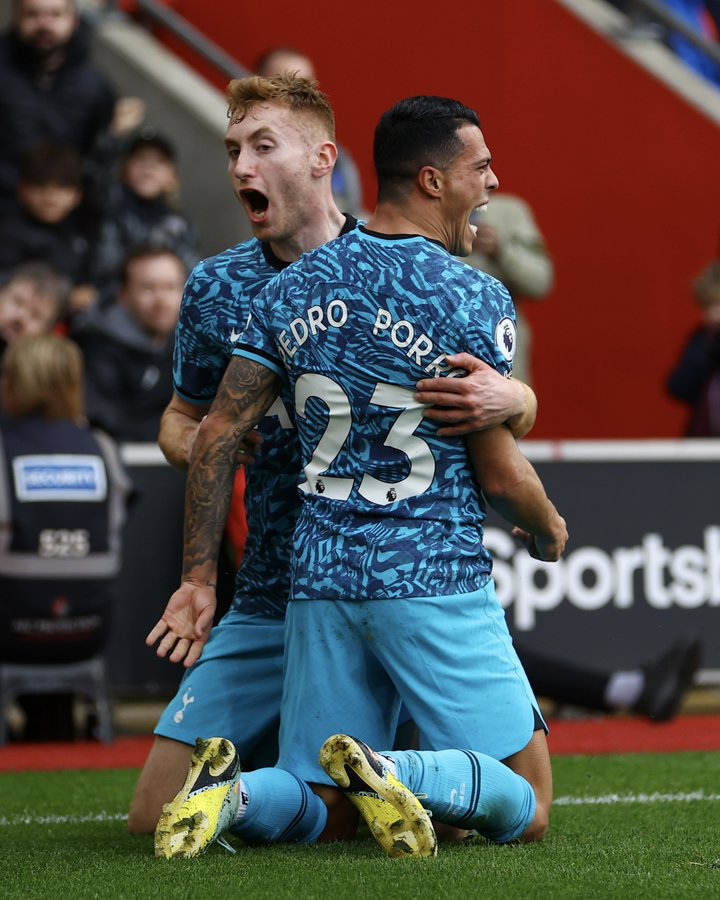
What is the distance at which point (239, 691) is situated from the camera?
502cm

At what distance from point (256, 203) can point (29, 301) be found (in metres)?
4.65

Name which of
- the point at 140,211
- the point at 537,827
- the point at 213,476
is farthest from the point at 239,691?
the point at 140,211

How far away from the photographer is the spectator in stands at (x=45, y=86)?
34.3 ft

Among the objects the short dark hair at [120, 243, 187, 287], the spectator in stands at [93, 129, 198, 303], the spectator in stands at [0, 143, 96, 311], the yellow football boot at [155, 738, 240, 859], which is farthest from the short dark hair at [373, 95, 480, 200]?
the spectator in stands at [93, 129, 198, 303]

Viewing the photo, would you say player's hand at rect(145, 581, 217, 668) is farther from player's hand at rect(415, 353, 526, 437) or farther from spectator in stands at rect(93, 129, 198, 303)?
spectator in stands at rect(93, 129, 198, 303)

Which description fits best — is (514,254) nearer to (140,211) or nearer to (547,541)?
(140,211)

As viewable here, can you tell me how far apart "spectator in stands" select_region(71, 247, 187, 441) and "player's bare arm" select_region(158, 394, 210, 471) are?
4.39m

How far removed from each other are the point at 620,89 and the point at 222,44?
3.09 m

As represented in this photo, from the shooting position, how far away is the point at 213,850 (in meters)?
4.57

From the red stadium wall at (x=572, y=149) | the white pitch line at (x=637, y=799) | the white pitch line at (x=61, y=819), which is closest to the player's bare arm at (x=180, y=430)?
the white pitch line at (x=61, y=819)

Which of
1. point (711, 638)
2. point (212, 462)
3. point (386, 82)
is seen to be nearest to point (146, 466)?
point (711, 638)

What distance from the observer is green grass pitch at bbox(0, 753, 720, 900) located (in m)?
3.97

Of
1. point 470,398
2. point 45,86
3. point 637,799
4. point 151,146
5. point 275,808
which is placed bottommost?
point 637,799

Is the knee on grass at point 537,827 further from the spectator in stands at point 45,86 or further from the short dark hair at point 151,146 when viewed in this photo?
the short dark hair at point 151,146
